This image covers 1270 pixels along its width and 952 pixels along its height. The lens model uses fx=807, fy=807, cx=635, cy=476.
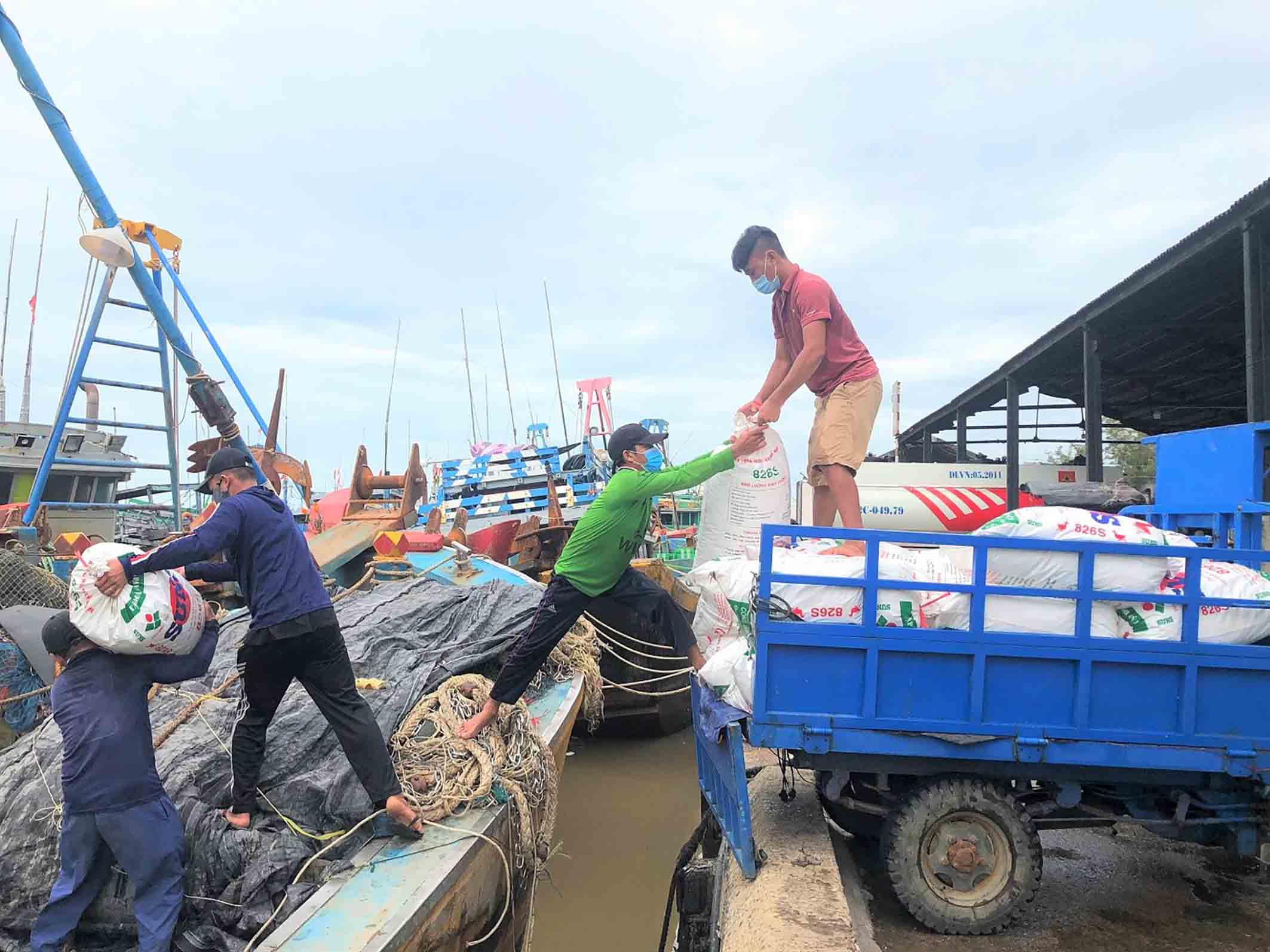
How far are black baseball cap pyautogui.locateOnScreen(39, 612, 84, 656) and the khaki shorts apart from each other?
3182 mm

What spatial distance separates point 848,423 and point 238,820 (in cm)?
314

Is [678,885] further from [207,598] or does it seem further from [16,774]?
[207,598]

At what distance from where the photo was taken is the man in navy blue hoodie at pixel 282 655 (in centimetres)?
305

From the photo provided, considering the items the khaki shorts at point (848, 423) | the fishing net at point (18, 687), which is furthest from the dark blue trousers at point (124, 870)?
the khaki shorts at point (848, 423)

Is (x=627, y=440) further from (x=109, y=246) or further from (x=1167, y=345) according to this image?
(x=1167, y=345)

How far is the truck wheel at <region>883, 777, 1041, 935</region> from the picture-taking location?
310cm

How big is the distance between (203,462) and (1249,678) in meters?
6.94

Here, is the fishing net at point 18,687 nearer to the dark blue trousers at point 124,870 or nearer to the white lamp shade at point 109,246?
the dark blue trousers at point 124,870

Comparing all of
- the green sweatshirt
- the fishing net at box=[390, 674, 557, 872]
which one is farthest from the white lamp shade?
the green sweatshirt

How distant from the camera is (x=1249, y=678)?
9.98 feet

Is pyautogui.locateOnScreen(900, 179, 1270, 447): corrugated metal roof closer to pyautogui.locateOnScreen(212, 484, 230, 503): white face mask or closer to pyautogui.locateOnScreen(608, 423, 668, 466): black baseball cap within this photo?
pyautogui.locateOnScreen(608, 423, 668, 466): black baseball cap

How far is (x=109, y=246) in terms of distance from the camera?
640 centimetres

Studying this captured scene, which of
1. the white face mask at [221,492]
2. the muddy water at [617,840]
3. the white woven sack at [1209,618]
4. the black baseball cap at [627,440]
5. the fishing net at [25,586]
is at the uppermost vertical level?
the black baseball cap at [627,440]

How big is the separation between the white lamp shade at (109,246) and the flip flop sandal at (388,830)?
549cm
